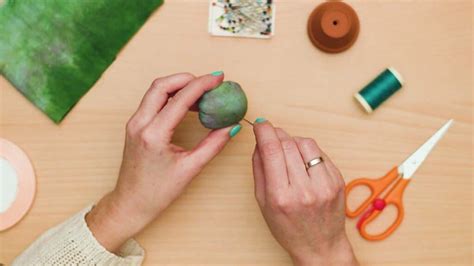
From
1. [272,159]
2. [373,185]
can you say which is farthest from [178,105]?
[373,185]

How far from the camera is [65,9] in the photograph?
3.30ft

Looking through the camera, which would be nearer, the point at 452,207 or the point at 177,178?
the point at 177,178

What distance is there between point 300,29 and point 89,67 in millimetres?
405

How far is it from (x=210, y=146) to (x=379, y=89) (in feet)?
Answer: 1.11

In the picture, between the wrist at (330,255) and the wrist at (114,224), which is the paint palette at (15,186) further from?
the wrist at (330,255)

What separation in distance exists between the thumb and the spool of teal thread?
9.7 inches

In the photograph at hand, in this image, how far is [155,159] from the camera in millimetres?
917

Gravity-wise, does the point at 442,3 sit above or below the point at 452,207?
above

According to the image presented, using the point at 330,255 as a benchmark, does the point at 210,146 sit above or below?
above

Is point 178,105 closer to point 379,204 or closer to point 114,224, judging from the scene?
point 114,224

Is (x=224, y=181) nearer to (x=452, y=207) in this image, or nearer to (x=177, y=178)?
(x=177, y=178)

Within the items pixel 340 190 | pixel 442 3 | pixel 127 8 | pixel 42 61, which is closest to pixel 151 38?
pixel 127 8

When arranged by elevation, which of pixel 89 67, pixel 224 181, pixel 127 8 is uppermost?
pixel 127 8

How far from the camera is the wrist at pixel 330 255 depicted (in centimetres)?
95
